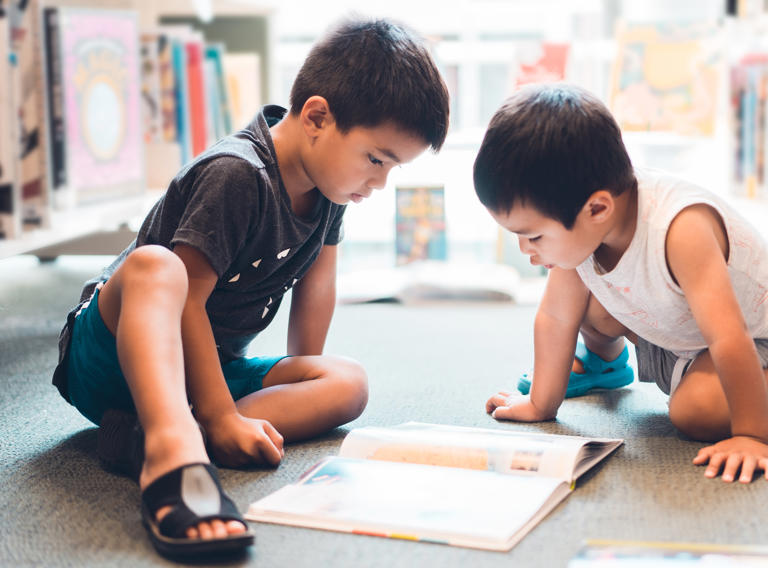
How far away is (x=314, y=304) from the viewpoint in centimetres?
113

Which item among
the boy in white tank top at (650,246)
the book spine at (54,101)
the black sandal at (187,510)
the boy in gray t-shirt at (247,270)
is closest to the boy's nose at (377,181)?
the boy in gray t-shirt at (247,270)

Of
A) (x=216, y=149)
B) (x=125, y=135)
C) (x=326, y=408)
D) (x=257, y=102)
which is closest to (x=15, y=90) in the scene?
(x=125, y=135)

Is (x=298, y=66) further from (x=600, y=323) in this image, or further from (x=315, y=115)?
(x=600, y=323)

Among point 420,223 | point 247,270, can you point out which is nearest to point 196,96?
point 420,223

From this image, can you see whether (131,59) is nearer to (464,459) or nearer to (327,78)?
(327,78)

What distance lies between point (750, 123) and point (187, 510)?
137cm

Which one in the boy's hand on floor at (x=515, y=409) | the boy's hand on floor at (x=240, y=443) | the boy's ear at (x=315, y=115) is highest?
the boy's ear at (x=315, y=115)

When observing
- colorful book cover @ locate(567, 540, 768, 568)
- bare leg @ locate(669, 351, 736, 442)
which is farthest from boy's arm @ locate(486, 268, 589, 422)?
colorful book cover @ locate(567, 540, 768, 568)

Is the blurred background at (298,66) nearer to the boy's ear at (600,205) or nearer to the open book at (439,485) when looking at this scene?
the boy's ear at (600,205)

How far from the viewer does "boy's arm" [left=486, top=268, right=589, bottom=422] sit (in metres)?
1.03

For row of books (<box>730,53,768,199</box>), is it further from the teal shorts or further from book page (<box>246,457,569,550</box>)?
the teal shorts

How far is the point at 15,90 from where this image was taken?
4.55 feet

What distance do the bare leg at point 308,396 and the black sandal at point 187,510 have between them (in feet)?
0.75

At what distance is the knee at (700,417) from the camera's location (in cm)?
91
